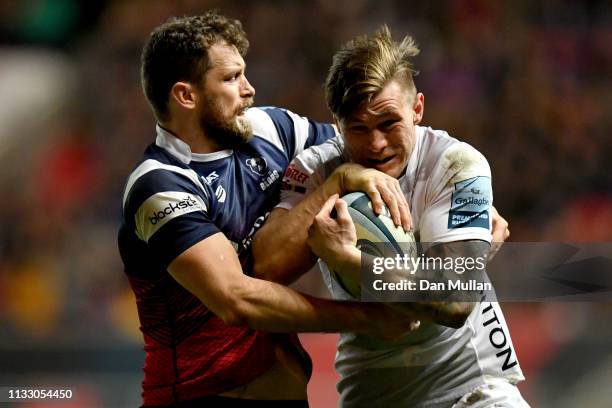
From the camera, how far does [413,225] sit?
3.26m

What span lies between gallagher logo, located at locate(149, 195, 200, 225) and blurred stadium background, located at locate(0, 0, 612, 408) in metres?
3.15

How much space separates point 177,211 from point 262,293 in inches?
16.0

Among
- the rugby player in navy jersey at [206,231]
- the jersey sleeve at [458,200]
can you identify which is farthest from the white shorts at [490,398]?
the jersey sleeve at [458,200]

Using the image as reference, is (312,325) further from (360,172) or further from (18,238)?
(18,238)

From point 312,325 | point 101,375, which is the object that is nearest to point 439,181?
point 312,325

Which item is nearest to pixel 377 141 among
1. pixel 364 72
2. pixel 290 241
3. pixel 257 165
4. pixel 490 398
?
pixel 364 72

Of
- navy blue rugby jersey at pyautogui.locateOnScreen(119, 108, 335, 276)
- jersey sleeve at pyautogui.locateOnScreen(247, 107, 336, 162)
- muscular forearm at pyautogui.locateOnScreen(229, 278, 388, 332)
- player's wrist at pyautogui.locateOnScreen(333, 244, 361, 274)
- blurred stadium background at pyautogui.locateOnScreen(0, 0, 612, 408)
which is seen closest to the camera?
player's wrist at pyautogui.locateOnScreen(333, 244, 361, 274)

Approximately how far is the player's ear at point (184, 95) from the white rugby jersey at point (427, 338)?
0.45 meters

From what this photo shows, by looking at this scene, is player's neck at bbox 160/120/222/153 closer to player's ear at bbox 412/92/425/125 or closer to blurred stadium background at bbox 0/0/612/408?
player's ear at bbox 412/92/425/125

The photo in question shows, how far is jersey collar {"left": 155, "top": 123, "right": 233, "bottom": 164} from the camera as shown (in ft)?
11.7

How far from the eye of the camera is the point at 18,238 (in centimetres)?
760

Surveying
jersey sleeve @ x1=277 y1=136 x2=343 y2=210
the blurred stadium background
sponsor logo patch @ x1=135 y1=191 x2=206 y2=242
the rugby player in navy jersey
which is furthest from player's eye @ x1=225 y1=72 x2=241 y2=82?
the blurred stadium background

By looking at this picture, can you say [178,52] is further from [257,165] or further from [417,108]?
[417,108]

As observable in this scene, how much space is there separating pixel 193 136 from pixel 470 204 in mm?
1097
